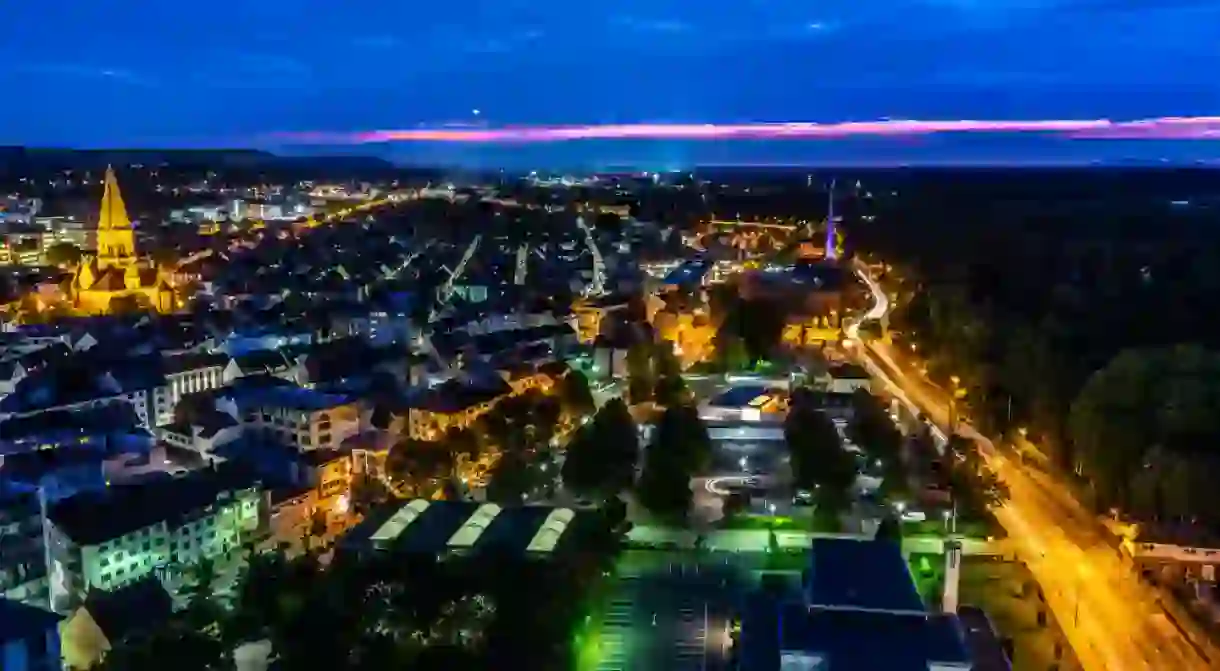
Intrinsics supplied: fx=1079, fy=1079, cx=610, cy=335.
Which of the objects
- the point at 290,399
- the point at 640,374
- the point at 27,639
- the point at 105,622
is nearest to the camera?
the point at 27,639

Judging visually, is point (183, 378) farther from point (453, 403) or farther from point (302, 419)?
point (453, 403)

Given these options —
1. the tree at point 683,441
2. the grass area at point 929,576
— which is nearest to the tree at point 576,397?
the tree at point 683,441

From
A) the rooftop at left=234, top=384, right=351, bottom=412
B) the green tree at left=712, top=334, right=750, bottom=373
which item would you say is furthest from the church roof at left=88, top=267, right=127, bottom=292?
the green tree at left=712, top=334, right=750, bottom=373

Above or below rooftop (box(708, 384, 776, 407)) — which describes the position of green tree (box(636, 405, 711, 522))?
above

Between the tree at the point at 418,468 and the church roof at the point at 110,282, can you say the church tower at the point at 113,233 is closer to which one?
the church roof at the point at 110,282

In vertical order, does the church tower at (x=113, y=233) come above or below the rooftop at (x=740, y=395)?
above

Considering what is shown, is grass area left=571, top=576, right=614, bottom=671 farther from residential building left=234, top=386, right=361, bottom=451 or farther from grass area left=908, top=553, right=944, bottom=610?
residential building left=234, top=386, right=361, bottom=451

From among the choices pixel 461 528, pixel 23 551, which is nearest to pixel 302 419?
pixel 23 551
